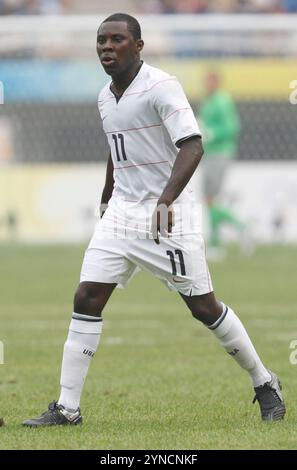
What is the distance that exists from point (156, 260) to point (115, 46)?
123 centimetres

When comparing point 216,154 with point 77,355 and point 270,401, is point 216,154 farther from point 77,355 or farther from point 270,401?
point 77,355

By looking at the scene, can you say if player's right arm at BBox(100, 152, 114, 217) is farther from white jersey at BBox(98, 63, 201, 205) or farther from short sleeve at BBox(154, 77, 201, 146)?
short sleeve at BBox(154, 77, 201, 146)

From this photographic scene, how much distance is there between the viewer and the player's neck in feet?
22.8

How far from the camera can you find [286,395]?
8.12 m

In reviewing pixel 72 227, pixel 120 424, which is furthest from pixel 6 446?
pixel 72 227

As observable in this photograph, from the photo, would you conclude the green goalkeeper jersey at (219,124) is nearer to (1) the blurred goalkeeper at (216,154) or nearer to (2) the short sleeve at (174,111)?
(1) the blurred goalkeeper at (216,154)

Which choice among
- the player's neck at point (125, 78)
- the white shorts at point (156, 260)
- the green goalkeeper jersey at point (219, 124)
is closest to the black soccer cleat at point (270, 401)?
the white shorts at point (156, 260)

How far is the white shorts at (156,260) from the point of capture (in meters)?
6.94

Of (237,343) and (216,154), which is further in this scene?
(216,154)

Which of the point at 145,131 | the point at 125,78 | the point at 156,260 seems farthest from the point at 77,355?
the point at 125,78

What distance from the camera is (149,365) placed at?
970 centimetres

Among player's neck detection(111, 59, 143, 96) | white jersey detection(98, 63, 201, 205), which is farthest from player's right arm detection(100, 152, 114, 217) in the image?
player's neck detection(111, 59, 143, 96)

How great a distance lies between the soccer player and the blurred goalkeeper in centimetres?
1230

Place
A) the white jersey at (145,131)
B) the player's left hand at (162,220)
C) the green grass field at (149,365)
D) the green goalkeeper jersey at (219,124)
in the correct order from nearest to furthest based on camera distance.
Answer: the green grass field at (149,365) < the player's left hand at (162,220) < the white jersey at (145,131) < the green goalkeeper jersey at (219,124)
